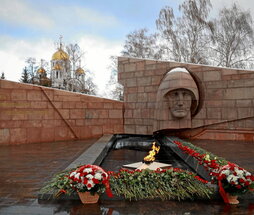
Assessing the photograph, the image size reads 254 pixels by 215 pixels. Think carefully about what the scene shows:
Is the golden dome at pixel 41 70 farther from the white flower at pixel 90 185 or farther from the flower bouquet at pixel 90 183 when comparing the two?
the white flower at pixel 90 185

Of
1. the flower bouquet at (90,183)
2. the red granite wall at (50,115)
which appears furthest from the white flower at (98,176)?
the red granite wall at (50,115)

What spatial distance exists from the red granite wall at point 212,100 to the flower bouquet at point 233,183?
20.8ft

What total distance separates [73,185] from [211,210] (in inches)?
65.1

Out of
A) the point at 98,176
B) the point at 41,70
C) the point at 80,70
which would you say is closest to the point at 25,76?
the point at 41,70

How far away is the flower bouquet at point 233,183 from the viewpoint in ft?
10.1

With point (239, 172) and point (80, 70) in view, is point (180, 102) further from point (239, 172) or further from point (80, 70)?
point (80, 70)

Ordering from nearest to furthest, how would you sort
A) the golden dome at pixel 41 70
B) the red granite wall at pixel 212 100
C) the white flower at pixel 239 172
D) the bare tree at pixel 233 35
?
1. the white flower at pixel 239 172
2. the red granite wall at pixel 212 100
3. the bare tree at pixel 233 35
4. the golden dome at pixel 41 70

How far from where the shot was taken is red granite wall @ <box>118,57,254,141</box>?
8938mm

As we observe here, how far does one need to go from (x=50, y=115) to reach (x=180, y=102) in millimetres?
5047

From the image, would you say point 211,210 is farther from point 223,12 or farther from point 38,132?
point 223,12

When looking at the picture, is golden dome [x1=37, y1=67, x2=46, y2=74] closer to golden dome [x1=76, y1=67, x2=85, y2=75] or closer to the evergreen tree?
the evergreen tree

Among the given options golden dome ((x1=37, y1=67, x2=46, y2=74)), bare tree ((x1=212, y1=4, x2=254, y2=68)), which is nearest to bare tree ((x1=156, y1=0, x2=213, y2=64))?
bare tree ((x1=212, y1=4, x2=254, y2=68))

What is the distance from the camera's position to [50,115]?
10.1 metres

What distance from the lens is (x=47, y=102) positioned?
1012 centimetres
